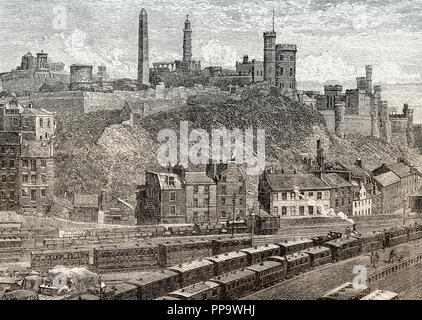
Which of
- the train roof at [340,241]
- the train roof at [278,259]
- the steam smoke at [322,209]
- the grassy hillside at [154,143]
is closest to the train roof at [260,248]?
the train roof at [278,259]

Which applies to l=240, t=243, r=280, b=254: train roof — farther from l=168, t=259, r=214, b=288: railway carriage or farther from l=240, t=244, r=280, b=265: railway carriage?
l=168, t=259, r=214, b=288: railway carriage

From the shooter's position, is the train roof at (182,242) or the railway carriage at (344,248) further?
the railway carriage at (344,248)

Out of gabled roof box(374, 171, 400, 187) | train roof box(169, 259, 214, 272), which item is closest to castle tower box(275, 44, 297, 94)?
gabled roof box(374, 171, 400, 187)

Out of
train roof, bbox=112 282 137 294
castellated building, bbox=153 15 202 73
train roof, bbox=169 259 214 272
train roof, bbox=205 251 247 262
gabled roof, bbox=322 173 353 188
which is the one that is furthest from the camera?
gabled roof, bbox=322 173 353 188

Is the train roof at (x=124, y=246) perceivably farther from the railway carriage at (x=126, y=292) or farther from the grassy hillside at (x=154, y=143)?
the railway carriage at (x=126, y=292)

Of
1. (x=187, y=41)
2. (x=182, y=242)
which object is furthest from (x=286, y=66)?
(x=182, y=242)
